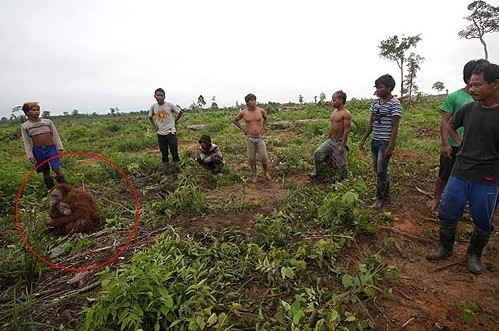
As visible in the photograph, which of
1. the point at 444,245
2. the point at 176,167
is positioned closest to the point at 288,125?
the point at 176,167

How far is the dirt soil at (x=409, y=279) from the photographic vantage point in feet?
7.54

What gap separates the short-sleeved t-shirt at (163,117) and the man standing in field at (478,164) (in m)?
4.49

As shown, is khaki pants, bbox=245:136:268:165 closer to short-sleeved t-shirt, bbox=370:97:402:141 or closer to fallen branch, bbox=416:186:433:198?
short-sleeved t-shirt, bbox=370:97:402:141

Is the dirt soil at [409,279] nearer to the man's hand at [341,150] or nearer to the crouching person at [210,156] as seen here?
the man's hand at [341,150]

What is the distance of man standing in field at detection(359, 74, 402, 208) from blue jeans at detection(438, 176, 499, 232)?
1120 millimetres

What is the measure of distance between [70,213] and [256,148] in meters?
3.12

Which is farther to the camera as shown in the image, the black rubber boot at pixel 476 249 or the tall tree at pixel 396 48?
the tall tree at pixel 396 48

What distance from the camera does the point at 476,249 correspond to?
9.23 ft

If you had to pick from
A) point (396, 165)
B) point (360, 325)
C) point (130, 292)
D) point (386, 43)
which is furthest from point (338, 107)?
point (386, 43)

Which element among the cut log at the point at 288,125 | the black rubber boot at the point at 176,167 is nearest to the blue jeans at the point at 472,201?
the black rubber boot at the point at 176,167

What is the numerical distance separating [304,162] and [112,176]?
3964 millimetres

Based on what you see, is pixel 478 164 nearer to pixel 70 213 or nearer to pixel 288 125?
pixel 70 213

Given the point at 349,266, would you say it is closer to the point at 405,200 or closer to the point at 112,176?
the point at 405,200

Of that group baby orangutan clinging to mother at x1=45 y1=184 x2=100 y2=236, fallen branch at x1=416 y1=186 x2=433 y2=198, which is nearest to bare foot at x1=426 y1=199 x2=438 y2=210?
fallen branch at x1=416 y1=186 x2=433 y2=198
